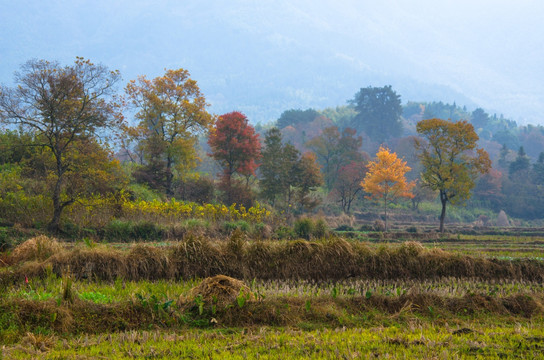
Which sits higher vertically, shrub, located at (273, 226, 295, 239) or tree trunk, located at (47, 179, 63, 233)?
tree trunk, located at (47, 179, 63, 233)

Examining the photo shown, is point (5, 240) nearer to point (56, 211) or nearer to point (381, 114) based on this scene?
point (56, 211)

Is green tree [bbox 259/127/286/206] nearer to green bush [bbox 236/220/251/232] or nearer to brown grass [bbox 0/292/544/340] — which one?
green bush [bbox 236/220/251/232]

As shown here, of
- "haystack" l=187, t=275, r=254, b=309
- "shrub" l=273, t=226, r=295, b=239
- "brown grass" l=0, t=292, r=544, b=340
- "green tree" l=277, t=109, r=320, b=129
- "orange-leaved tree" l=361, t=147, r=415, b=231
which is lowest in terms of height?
"shrub" l=273, t=226, r=295, b=239

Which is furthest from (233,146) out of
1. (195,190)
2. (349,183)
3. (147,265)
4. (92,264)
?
(92,264)

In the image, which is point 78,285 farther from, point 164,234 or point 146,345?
point 164,234

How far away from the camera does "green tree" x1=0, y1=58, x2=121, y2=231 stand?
720 inches

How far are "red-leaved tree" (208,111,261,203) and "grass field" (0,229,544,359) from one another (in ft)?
69.5

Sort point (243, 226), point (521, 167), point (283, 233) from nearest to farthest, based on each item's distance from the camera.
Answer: point (283, 233), point (243, 226), point (521, 167)

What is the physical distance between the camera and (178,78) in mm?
34750

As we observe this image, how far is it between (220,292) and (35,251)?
6.27 meters

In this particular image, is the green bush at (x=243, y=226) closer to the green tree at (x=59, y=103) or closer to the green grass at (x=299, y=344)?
the green tree at (x=59, y=103)

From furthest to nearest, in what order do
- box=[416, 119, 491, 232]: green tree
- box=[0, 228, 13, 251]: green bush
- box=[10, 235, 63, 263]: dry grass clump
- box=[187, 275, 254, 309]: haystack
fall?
box=[416, 119, 491, 232]: green tree → box=[0, 228, 13, 251]: green bush → box=[10, 235, 63, 263]: dry grass clump → box=[187, 275, 254, 309]: haystack

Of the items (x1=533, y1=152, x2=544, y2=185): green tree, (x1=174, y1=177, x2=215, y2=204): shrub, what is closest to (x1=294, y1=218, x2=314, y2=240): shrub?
(x1=174, y1=177, x2=215, y2=204): shrub

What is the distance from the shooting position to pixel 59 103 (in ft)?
61.9
